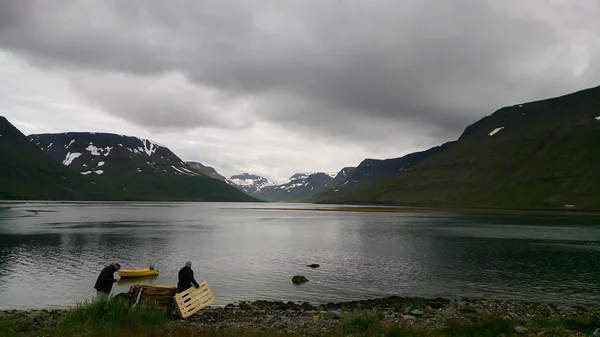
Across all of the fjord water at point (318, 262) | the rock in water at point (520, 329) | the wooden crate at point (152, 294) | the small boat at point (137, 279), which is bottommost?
the small boat at point (137, 279)

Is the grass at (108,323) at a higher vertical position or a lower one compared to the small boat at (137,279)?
higher

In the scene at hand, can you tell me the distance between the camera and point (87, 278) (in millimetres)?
47875

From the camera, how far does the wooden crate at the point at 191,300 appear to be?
26.5 metres

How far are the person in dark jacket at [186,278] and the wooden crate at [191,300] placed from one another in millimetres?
347

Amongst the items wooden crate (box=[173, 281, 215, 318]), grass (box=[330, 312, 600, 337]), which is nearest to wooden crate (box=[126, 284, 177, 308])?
wooden crate (box=[173, 281, 215, 318])

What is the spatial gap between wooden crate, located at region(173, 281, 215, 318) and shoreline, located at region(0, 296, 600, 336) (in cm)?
73

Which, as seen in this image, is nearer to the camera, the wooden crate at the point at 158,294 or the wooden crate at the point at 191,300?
the wooden crate at the point at 158,294

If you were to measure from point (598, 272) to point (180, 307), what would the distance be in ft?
174

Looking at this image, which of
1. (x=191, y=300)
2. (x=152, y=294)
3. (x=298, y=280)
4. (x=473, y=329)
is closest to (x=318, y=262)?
(x=298, y=280)

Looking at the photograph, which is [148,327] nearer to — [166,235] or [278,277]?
[278,277]

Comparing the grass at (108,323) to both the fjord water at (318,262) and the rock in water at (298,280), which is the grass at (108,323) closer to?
the fjord water at (318,262)

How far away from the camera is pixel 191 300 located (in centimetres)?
2683

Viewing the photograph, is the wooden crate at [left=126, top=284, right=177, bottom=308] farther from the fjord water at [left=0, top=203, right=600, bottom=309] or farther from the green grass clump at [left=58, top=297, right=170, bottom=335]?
the fjord water at [left=0, top=203, right=600, bottom=309]

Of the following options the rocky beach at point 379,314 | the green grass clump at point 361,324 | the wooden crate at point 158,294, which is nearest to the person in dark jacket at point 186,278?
the wooden crate at point 158,294
